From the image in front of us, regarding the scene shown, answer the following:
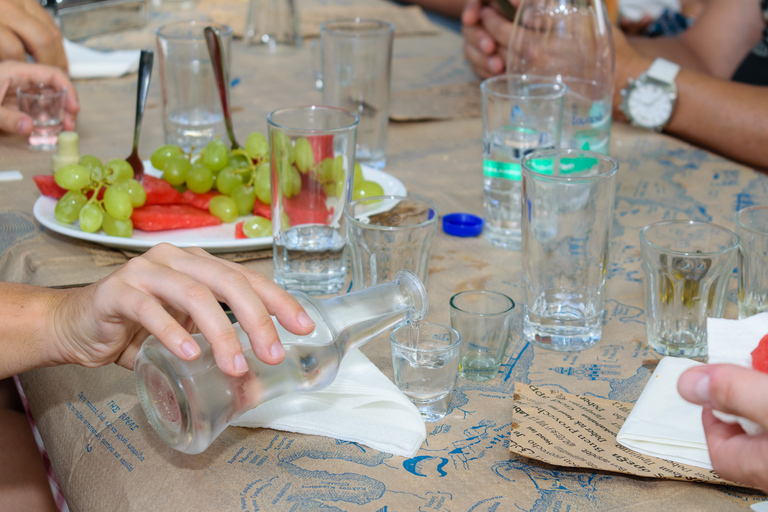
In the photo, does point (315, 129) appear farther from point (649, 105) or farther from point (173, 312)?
point (649, 105)

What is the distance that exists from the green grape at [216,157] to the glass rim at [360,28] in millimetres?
322

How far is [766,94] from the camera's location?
1224 millimetres

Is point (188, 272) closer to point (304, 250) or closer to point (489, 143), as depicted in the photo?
point (304, 250)

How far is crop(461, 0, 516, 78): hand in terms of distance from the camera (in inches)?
58.3

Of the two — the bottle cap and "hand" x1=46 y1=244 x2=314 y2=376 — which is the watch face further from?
"hand" x1=46 y1=244 x2=314 y2=376

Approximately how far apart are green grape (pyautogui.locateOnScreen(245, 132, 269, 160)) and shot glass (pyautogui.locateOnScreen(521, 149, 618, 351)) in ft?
1.26

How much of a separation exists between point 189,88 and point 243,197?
39cm

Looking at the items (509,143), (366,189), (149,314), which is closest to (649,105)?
(509,143)

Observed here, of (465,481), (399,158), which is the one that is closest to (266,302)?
(465,481)

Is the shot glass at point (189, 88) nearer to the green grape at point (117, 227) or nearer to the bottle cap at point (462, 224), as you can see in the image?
the green grape at point (117, 227)

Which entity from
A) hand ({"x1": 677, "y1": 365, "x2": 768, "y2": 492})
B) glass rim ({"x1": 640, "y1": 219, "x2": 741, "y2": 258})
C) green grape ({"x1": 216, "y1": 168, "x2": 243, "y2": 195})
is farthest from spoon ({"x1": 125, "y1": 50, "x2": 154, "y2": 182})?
hand ({"x1": 677, "y1": 365, "x2": 768, "y2": 492})

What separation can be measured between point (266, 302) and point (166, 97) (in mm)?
752

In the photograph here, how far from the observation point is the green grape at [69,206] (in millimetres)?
883

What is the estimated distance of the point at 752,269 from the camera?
0.70 m
